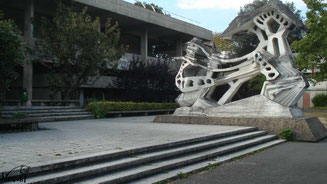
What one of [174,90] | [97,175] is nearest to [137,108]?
[174,90]

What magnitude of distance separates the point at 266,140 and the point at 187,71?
554cm

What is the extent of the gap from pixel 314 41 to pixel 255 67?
8.36m

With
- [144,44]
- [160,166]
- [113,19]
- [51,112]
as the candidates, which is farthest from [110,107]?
[144,44]

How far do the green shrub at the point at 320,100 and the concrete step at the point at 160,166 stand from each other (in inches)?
1153

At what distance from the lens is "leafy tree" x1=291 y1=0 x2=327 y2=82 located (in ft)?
60.5

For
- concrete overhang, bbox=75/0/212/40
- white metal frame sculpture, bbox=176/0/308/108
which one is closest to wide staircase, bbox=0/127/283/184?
white metal frame sculpture, bbox=176/0/308/108

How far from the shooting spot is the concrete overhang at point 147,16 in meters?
24.7

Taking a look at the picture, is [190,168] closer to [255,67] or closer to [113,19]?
[255,67]

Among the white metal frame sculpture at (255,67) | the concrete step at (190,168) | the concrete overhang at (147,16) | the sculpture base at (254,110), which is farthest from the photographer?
the concrete overhang at (147,16)

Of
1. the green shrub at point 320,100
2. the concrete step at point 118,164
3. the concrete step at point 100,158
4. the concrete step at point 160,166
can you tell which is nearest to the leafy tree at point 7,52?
the concrete step at point 100,158

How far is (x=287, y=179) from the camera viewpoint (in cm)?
547

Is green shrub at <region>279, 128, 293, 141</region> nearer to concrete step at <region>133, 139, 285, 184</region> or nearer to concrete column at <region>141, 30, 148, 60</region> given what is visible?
concrete step at <region>133, 139, 285, 184</region>

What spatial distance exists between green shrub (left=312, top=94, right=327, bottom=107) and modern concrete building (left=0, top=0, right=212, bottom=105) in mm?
12860

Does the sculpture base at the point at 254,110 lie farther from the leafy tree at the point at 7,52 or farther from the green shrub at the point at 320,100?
the green shrub at the point at 320,100
